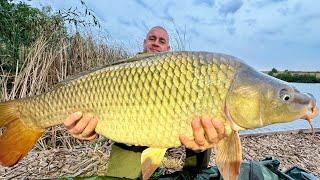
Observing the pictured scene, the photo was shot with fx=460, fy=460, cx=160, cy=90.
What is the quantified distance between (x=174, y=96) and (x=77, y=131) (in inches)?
21.6

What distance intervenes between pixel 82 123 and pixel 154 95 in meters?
0.37

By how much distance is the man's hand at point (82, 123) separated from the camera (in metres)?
1.72

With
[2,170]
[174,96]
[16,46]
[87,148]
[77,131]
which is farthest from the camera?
[16,46]

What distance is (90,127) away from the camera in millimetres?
1762

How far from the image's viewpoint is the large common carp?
1497mm

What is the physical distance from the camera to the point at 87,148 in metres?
3.54

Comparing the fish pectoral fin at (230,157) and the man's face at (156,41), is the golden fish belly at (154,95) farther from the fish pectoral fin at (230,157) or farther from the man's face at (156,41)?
the man's face at (156,41)

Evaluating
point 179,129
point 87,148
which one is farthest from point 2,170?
point 179,129

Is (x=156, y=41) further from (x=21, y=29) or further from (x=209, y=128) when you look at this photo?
(x=21, y=29)

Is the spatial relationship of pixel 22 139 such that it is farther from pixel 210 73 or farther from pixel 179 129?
pixel 210 73

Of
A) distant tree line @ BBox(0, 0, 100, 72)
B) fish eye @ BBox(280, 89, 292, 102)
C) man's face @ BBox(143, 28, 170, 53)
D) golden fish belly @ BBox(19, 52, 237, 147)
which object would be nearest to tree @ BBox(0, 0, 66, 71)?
distant tree line @ BBox(0, 0, 100, 72)

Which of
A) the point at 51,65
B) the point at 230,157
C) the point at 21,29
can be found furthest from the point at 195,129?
the point at 21,29

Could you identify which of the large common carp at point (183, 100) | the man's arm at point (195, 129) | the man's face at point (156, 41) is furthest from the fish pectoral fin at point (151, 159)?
the man's face at point (156, 41)

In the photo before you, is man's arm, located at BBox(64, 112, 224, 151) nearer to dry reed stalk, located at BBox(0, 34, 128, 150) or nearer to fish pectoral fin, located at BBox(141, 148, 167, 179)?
fish pectoral fin, located at BBox(141, 148, 167, 179)
